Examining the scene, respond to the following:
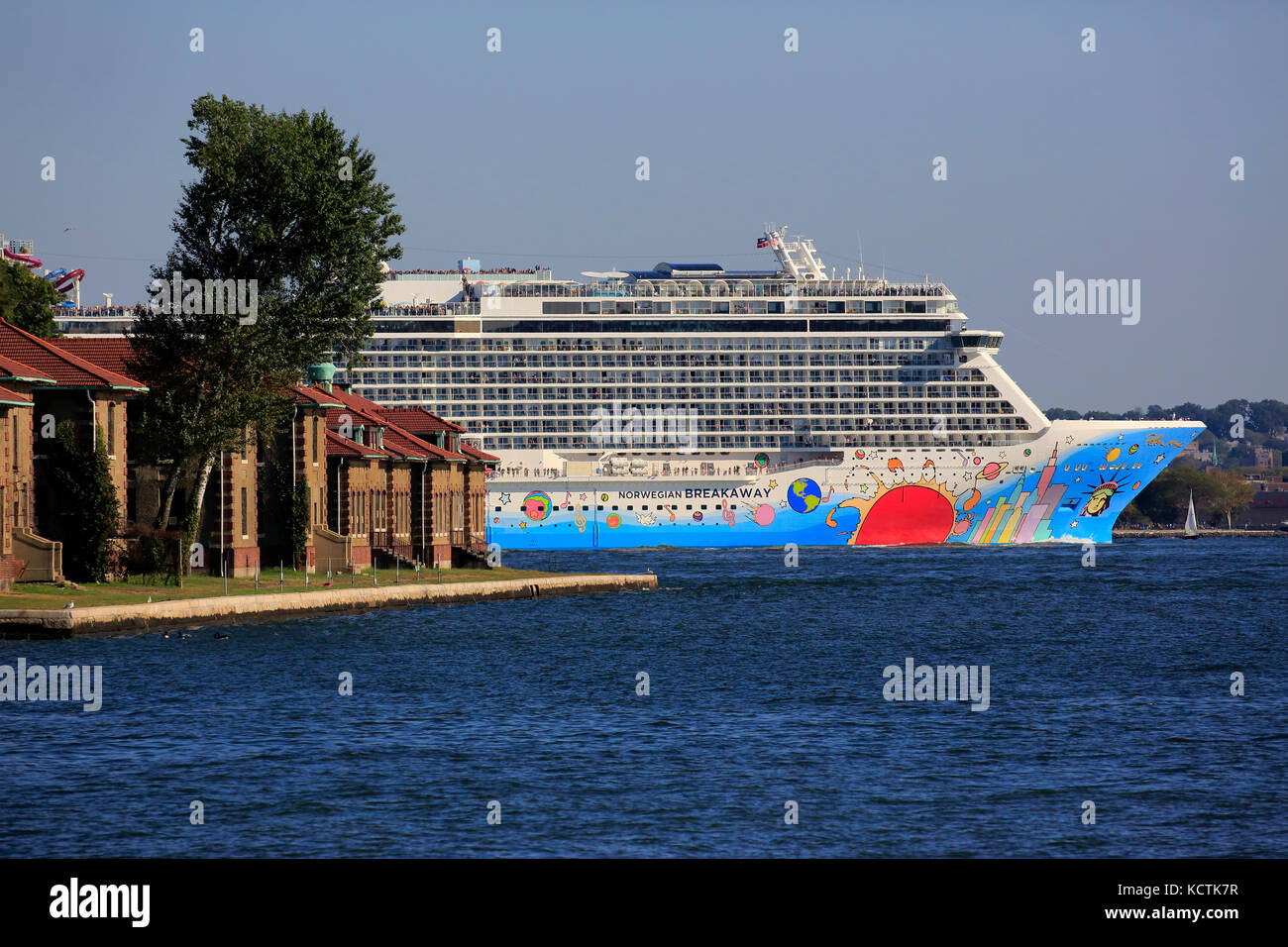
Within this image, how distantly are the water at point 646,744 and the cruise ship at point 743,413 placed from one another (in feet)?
188

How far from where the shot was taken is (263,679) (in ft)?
110

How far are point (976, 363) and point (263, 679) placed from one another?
A: 87.0m

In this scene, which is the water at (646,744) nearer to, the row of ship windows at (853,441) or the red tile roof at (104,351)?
the red tile roof at (104,351)

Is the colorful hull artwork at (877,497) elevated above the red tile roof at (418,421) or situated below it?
below

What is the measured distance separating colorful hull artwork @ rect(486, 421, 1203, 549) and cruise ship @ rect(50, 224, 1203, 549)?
135 mm

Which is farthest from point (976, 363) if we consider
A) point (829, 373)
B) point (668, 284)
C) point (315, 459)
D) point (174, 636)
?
point (174, 636)

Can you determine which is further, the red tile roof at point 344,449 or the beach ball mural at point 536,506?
the beach ball mural at point 536,506

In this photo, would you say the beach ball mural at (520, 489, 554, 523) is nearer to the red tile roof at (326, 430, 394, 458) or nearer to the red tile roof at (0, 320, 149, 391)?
the red tile roof at (326, 430, 394, 458)

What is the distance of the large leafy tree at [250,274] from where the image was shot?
53.8m

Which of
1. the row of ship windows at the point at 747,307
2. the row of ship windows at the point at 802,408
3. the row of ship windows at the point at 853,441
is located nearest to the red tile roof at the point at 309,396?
the row of ship windows at the point at 853,441

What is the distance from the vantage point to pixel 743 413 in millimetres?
114938

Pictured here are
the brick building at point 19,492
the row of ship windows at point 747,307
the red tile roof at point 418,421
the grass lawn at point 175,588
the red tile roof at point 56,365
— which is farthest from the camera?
the row of ship windows at point 747,307

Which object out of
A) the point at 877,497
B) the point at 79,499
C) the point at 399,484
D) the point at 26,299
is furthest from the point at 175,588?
the point at 877,497

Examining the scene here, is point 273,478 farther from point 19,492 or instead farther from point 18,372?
point 18,372
